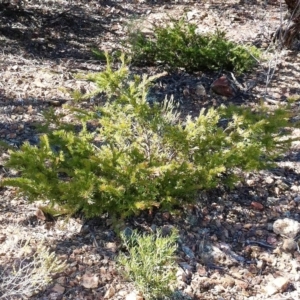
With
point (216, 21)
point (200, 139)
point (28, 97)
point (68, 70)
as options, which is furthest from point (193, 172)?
point (216, 21)

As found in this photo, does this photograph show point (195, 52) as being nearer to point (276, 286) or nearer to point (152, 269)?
point (276, 286)

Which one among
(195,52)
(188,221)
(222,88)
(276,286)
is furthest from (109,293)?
(195,52)

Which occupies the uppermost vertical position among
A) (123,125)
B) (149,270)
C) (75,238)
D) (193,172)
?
(123,125)

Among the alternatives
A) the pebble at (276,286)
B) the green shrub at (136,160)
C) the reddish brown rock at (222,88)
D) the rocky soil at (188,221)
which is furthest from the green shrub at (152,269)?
the reddish brown rock at (222,88)

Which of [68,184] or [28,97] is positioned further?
[28,97]

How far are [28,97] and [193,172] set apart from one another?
202 cm

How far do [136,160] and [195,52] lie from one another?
2.14m

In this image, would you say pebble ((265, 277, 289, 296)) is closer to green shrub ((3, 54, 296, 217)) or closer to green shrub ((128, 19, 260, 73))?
green shrub ((3, 54, 296, 217))

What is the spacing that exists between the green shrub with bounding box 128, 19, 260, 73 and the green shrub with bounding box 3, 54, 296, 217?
5.73 feet

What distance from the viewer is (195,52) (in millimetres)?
4500

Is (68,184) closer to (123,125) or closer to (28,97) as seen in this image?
(123,125)

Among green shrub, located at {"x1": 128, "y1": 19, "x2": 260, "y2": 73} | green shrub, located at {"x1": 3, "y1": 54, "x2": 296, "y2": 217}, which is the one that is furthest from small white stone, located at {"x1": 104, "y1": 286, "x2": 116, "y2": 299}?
green shrub, located at {"x1": 128, "y1": 19, "x2": 260, "y2": 73}

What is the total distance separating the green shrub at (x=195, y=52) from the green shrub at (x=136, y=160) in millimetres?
1746

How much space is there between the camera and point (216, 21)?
5.93 metres
